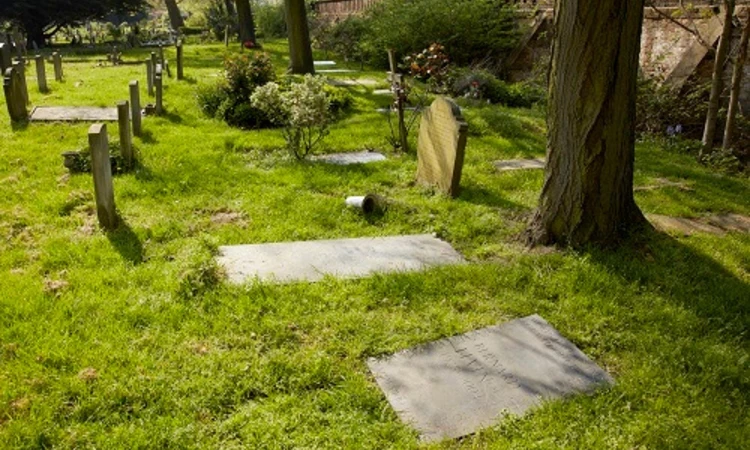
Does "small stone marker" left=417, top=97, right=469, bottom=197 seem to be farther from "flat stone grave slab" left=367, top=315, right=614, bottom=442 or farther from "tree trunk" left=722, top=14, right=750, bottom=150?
"tree trunk" left=722, top=14, right=750, bottom=150

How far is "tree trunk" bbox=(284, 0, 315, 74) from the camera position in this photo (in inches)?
563

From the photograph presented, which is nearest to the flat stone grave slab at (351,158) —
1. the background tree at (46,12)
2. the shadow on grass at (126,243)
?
the shadow on grass at (126,243)

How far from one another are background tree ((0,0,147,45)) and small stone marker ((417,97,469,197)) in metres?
29.0

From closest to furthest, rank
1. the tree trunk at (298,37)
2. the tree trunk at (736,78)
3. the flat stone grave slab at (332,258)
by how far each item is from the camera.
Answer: the flat stone grave slab at (332,258), the tree trunk at (736,78), the tree trunk at (298,37)

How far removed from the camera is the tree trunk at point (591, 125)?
4461mm

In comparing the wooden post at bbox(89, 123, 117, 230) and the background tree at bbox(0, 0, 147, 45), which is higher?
the background tree at bbox(0, 0, 147, 45)

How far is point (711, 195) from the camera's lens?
693 centimetres

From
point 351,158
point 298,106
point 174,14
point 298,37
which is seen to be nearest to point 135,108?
point 298,106

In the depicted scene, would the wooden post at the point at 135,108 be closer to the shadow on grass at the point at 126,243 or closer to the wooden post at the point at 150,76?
the shadow on grass at the point at 126,243

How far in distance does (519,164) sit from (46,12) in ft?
96.8

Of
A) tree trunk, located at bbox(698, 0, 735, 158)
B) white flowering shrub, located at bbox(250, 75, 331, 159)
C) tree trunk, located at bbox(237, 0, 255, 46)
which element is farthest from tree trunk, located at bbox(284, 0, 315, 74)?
tree trunk, located at bbox(237, 0, 255, 46)

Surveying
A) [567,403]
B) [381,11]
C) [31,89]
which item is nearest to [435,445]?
[567,403]

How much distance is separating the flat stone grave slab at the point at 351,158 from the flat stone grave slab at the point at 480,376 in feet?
14.8

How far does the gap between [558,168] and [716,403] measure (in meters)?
2.32
